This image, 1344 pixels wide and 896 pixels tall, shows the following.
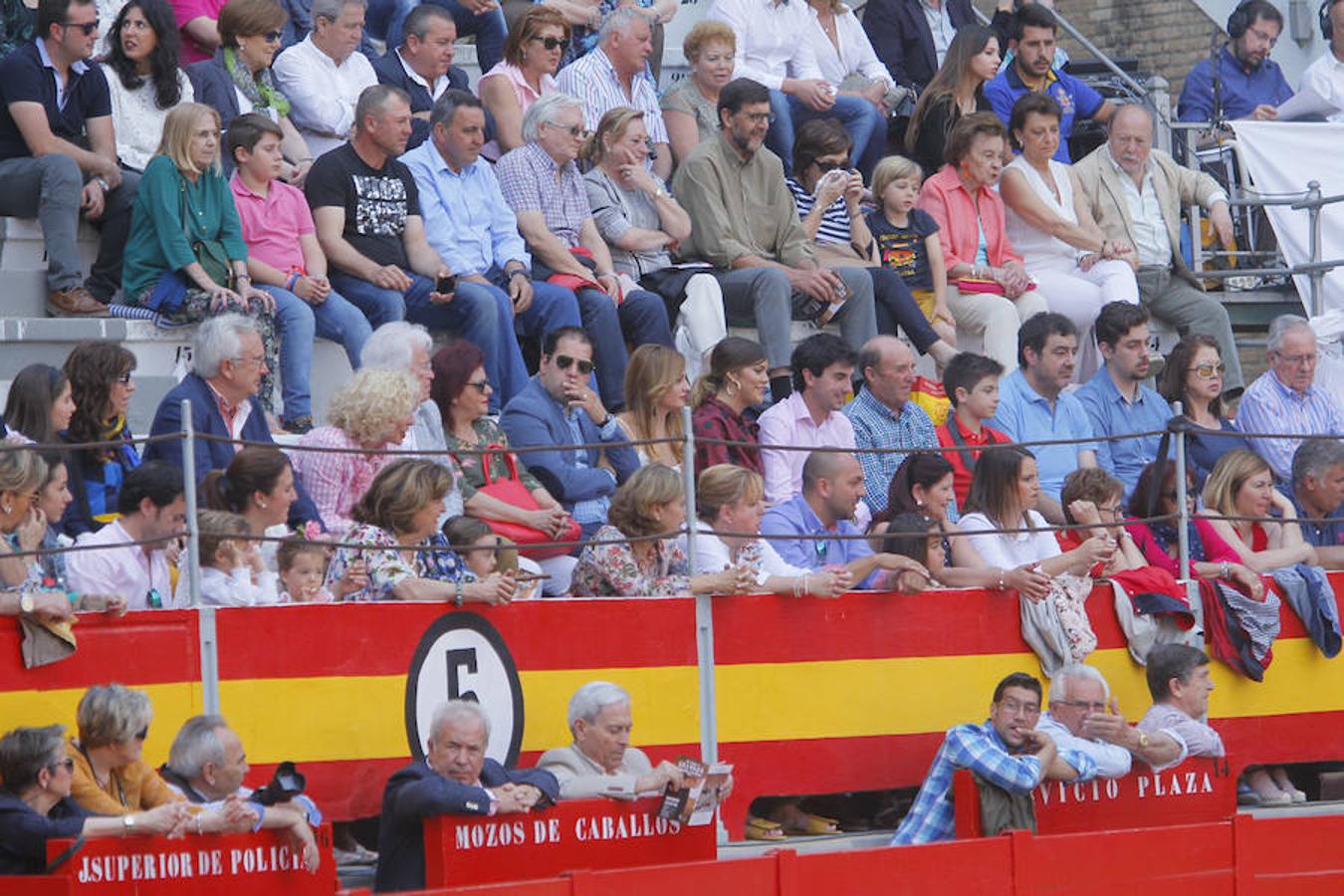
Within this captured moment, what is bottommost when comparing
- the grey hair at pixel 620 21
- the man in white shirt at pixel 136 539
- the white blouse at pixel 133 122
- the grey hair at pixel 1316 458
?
the man in white shirt at pixel 136 539

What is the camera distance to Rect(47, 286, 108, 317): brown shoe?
10891mm

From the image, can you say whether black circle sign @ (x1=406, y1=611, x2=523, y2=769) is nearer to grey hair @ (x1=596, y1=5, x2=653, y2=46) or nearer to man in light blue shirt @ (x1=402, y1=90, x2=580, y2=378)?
man in light blue shirt @ (x1=402, y1=90, x2=580, y2=378)

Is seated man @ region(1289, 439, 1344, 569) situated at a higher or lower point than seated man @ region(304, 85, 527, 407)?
lower

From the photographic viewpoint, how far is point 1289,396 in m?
12.5

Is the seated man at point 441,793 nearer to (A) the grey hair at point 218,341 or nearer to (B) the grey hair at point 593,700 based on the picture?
(B) the grey hair at point 593,700

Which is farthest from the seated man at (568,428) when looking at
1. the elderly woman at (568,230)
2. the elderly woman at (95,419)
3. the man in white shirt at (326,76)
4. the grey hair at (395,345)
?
the man in white shirt at (326,76)

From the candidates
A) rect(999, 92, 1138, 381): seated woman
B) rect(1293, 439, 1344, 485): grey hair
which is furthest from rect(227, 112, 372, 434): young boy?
rect(999, 92, 1138, 381): seated woman

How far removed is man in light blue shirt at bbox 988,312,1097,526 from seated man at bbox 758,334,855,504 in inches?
37.7

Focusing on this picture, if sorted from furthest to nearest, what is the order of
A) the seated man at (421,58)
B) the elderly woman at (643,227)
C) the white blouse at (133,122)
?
the seated man at (421,58) → the elderly woman at (643,227) → the white blouse at (133,122)

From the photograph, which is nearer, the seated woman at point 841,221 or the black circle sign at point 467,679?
the black circle sign at point 467,679

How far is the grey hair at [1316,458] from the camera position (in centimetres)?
1120

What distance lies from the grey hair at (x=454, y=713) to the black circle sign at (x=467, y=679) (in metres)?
0.51

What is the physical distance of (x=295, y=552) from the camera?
877cm

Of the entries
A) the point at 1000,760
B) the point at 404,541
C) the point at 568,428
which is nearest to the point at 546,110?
the point at 568,428
